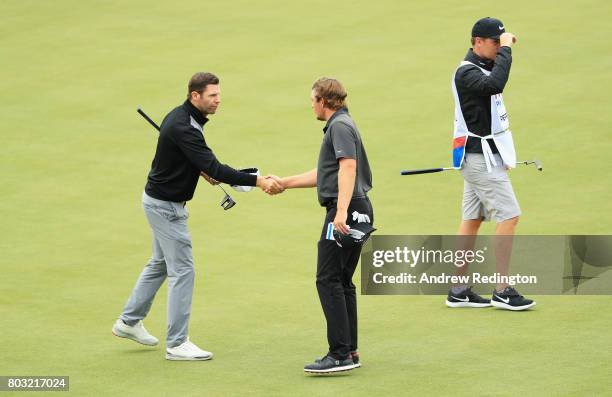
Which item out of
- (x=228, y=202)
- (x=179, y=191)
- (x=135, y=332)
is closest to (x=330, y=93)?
(x=179, y=191)

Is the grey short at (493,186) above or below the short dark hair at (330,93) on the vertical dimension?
below

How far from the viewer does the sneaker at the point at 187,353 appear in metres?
7.88

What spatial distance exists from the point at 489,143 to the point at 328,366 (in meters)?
2.52

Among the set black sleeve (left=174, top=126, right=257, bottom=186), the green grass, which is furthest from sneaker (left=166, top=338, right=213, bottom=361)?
black sleeve (left=174, top=126, right=257, bottom=186)

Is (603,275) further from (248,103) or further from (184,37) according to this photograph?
(184,37)

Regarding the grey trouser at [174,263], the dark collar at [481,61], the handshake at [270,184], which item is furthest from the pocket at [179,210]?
the dark collar at [481,61]

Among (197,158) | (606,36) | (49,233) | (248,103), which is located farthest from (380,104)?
(197,158)

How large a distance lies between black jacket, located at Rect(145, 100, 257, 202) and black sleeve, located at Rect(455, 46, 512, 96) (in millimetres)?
1976

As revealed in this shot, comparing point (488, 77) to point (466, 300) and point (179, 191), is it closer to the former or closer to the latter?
point (466, 300)

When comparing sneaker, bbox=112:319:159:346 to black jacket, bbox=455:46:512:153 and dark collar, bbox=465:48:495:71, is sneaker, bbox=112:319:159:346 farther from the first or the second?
dark collar, bbox=465:48:495:71

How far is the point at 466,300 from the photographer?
30.0 ft

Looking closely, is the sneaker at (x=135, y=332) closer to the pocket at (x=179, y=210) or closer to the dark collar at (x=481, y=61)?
the pocket at (x=179, y=210)

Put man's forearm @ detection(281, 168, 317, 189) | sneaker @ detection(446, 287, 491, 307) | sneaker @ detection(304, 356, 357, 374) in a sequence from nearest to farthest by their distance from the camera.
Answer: sneaker @ detection(304, 356, 357, 374) < man's forearm @ detection(281, 168, 317, 189) < sneaker @ detection(446, 287, 491, 307)

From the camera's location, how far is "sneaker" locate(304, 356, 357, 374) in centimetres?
745
